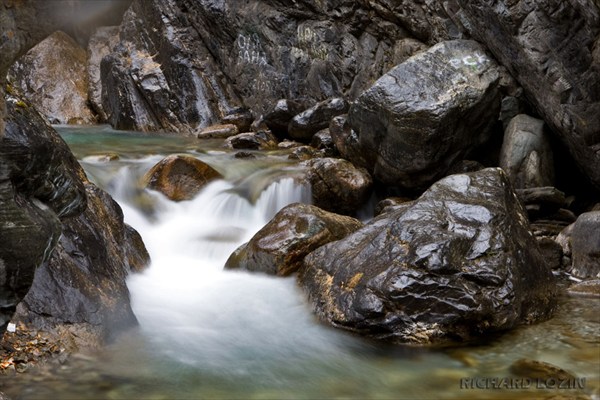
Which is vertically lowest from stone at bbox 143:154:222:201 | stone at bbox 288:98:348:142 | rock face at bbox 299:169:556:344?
rock face at bbox 299:169:556:344

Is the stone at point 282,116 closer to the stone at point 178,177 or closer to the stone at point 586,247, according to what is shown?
the stone at point 178,177

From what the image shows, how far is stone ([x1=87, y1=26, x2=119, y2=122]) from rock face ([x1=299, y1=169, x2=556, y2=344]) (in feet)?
53.7

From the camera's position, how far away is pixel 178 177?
10070mm

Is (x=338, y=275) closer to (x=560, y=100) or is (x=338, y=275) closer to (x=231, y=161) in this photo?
(x=560, y=100)

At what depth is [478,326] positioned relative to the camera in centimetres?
519

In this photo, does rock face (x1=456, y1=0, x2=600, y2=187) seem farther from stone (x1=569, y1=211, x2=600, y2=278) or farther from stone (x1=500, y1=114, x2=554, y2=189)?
stone (x1=569, y1=211, x2=600, y2=278)

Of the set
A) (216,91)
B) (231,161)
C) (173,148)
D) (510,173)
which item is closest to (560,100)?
(510,173)

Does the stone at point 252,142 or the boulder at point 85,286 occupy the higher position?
the stone at point 252,142

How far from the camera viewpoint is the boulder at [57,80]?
66.5ft

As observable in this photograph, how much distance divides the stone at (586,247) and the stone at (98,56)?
54.9ft

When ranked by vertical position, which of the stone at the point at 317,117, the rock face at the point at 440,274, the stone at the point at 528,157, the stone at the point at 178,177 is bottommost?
the rock face at the point at 440,274

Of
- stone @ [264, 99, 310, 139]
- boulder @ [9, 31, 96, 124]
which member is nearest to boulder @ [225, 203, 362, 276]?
stone @ [264, 99, 310, 139]

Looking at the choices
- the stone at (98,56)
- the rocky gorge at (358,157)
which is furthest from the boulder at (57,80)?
the rocky gorge at (358,157)

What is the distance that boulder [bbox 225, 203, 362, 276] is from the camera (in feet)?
22.2
